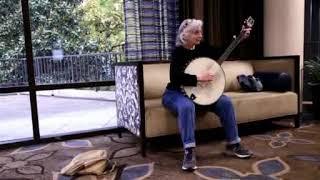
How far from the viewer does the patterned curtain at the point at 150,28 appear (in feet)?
10.8

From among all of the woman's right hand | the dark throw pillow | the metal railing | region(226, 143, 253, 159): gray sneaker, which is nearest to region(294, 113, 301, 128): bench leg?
the dark throw pillow

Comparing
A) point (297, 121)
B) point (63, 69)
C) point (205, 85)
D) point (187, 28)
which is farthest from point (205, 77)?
point (63, 69)

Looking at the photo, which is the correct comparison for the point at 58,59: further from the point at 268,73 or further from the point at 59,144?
the point at 268,73

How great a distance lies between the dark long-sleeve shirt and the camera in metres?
2.37

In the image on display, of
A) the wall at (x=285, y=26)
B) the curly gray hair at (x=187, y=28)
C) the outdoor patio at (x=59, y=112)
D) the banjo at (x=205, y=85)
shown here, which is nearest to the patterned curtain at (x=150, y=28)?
the outdoor patio at (x=59, y=112)

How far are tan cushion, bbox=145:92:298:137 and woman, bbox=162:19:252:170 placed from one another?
12cm

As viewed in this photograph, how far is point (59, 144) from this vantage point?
309 centimetres

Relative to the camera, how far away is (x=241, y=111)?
115 inches

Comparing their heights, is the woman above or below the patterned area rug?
above

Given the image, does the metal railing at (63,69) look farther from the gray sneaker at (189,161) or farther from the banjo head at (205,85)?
the gray sneaker at (189,161)

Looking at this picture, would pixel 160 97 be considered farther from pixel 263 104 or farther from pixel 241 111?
pixel 263 104

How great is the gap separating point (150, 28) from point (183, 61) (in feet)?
3.30

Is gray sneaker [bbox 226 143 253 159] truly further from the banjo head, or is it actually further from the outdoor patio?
the outdoor patio

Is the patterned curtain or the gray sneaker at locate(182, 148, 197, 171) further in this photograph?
the patterned curtain
